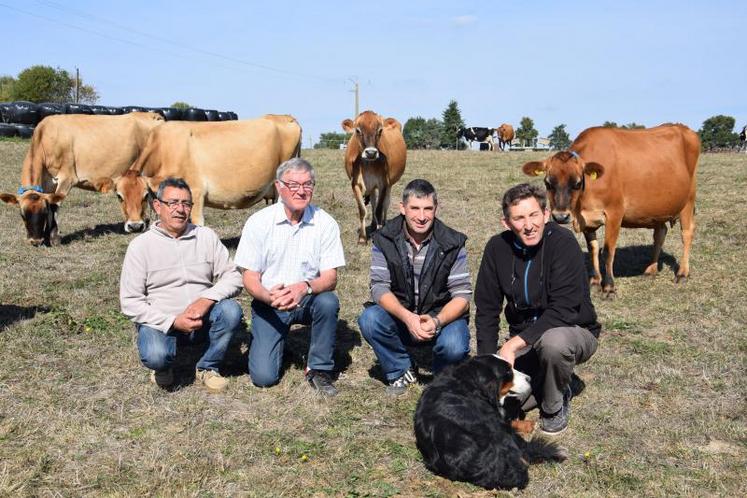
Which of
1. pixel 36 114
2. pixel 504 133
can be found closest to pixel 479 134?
pixel 504 133

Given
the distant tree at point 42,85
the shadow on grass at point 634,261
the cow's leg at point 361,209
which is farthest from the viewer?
the distant tree at point 42,85

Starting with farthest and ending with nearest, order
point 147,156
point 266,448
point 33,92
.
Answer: point 33,92 → point 147,156 → point 266,448

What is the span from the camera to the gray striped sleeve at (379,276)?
15.8ft

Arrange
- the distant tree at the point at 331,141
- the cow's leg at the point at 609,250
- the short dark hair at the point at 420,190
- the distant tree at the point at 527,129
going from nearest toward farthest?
the short dark hair at the point at 420,190, the cow's leg at the point at 609,250, the distant tree at the point at 331,141, the distant tree at the point at 527,129

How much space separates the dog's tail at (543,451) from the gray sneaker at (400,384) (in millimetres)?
1071

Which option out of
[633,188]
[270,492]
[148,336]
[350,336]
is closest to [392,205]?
[633,188]

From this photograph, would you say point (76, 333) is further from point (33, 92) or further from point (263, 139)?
point (33, 92)

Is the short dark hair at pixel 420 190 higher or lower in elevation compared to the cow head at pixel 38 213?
higher

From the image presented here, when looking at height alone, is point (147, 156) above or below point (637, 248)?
above

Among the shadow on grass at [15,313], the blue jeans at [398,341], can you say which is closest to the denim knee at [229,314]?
the blue jeans at [398,341]

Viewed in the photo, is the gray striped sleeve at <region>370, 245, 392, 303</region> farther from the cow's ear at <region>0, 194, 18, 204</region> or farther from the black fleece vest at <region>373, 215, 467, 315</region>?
the cow's ear at <region>0, 194, 18, 204</region>

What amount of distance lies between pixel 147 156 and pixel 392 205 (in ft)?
19.5

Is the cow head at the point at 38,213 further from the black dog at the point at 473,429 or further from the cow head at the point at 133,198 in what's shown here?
the black dog at the point at 473,429

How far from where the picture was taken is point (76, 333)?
617cm
